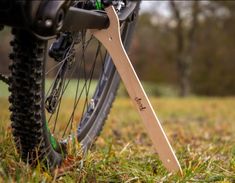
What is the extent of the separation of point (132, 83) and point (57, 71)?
35cm

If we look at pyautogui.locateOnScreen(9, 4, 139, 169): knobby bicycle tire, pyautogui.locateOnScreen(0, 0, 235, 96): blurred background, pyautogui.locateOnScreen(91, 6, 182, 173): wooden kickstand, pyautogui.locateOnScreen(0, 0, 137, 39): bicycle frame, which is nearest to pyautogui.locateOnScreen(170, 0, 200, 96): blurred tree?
pyautogui.locateOnScreen(0, 0, 235, 96): blurred background

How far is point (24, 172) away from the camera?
1892 millimetres

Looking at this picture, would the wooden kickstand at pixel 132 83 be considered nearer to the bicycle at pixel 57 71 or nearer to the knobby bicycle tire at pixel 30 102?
the bicycle at pixel 57 71

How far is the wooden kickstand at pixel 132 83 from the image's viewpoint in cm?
212

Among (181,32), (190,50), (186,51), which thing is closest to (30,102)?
(190,50)

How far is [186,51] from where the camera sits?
63.7ft

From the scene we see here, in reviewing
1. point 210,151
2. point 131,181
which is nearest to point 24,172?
point 131,181

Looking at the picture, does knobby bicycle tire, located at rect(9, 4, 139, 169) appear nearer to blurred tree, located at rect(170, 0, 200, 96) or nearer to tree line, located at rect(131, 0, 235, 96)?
blurred tree, located at rect(170, 0, 200, 96)

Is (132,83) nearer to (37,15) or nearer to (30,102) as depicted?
(30,102)

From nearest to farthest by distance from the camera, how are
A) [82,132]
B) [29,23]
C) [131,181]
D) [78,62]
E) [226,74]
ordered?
[29,23]
[131,181]
[78,62]
[82,132]
[226,74]

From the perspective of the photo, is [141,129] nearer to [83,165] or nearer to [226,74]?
[83,165]

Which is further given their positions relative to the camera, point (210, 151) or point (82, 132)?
point (210, 151)

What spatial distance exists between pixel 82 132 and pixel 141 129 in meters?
2.47

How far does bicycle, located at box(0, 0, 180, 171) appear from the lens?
1.66m
